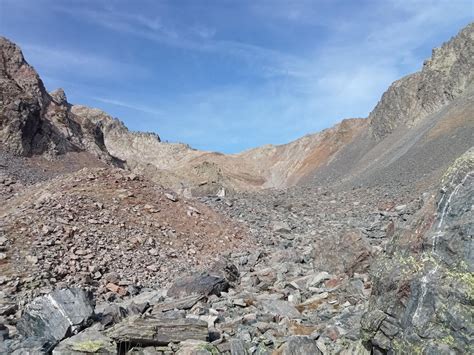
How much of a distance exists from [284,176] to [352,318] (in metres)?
83.2

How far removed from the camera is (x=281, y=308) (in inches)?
376

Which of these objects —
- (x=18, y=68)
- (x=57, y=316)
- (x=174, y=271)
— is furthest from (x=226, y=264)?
(x=18, y=68)

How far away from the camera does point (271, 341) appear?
7.89 meters

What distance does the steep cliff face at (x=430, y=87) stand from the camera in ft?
174

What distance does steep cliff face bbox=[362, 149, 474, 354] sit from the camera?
5.43 metres

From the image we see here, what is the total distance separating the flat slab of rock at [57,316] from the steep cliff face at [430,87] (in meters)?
52.9

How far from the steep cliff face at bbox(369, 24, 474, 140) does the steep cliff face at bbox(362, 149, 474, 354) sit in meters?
51.8

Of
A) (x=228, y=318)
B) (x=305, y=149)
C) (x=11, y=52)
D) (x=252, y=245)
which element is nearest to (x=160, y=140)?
(x=305, y=149)

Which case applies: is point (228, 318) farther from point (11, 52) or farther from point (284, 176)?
point (284, 176)

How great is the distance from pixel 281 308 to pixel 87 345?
3977 millimetres

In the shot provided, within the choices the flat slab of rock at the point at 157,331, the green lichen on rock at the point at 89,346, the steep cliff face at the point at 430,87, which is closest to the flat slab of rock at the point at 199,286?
the flat slab of rock at the point at 157,331

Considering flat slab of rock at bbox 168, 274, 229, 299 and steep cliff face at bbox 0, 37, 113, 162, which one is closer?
flat slab of rock at bbox 168, 274, 229, 299

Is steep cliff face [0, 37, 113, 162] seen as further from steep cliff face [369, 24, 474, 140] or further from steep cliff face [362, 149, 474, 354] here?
steep cliff face [369, 24, 474, 140]

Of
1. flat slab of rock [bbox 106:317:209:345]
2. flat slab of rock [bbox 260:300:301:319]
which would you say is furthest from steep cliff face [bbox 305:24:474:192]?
flat slab of rock [bbox 106:317:209:345]
